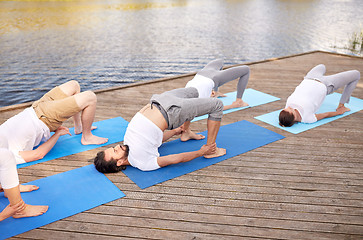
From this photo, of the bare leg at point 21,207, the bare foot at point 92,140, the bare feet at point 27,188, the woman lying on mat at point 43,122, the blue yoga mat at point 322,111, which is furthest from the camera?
the blue yoga mat at point 322,111

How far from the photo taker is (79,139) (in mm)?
3100

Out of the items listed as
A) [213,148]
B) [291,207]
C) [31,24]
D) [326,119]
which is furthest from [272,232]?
[31,24]

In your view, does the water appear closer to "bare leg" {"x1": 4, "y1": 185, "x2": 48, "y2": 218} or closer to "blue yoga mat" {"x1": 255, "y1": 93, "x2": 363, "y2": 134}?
"blue yoga mat" {"x1": 255, "y1": 93, "x2": 363, "y2": 134}

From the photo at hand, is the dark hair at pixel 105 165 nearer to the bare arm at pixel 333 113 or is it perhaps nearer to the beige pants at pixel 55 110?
the beige pants at pixel 55 110

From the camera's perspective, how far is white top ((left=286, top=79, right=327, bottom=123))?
3412 mm

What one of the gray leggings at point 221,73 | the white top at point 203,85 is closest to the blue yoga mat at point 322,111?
the gray leggings at point 221,73

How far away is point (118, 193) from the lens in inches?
89.1

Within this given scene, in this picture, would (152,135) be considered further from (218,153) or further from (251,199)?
(251,199)

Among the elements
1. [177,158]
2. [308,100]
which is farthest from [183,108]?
[308,100]

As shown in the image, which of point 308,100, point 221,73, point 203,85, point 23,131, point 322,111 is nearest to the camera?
point 23,131

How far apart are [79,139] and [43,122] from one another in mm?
491

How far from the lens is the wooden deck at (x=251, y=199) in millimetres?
1912

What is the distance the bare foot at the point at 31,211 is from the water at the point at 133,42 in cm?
435

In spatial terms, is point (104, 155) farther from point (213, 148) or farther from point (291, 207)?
point (291, 207)
